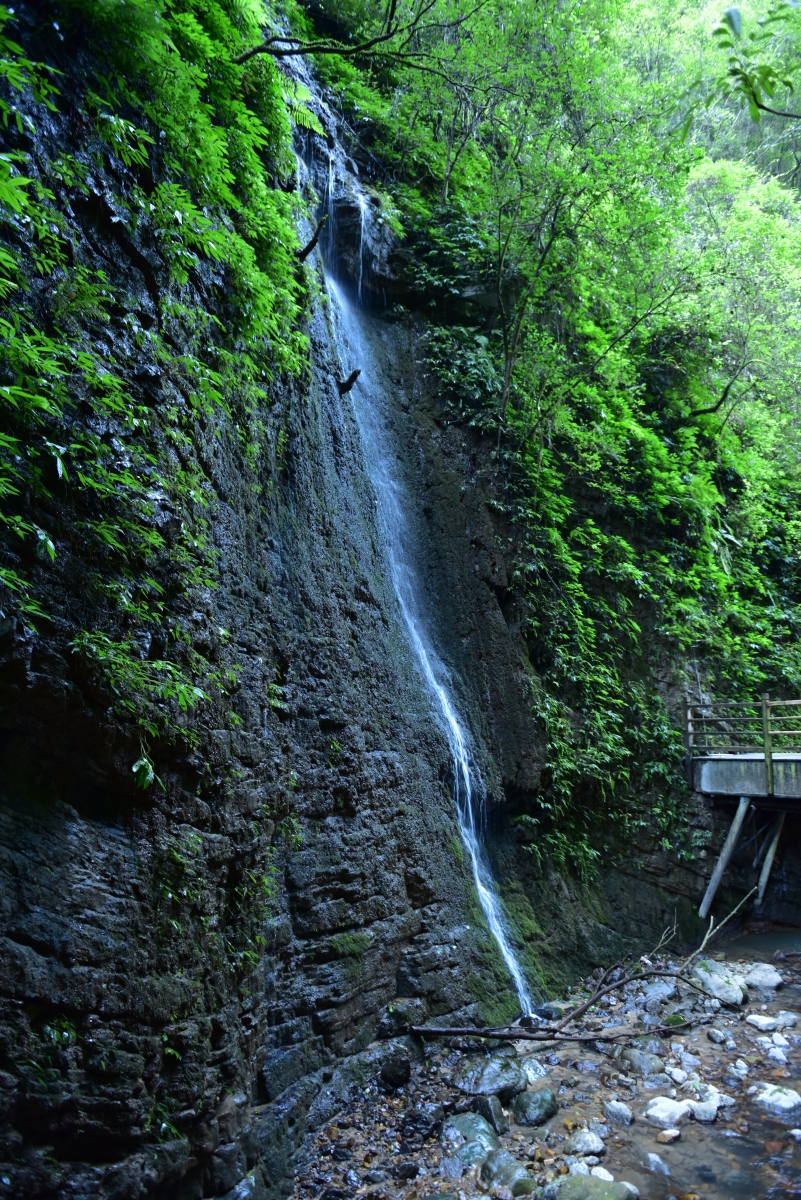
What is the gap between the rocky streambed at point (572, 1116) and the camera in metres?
5.19

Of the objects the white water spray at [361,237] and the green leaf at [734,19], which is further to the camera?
the white water spray at [361,237]

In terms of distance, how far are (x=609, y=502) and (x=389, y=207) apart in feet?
19.8

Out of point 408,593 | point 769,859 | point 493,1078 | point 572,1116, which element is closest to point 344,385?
point 408,593

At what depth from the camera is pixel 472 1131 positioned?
5617mm

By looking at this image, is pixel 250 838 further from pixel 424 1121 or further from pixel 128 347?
pixel 128 347

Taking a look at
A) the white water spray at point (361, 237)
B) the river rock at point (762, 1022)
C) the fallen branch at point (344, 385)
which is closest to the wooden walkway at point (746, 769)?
the river rock at point (762, 1022)

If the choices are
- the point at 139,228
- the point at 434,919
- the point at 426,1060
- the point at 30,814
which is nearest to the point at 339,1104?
the point at 426,1060

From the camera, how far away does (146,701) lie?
13.8 feet

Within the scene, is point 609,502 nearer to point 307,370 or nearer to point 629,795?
point 629,795

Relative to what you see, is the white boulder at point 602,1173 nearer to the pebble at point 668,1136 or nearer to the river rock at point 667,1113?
the pebble at point 668,1136

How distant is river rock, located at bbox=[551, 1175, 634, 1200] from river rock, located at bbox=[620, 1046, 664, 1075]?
2.19 metres

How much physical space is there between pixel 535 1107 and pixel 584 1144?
0.52 m

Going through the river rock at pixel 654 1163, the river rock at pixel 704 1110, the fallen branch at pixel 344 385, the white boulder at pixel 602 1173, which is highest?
the fallen branch at pixel 344 385

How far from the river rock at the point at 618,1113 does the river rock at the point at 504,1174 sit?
1.21 m
